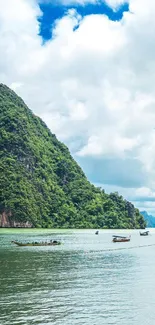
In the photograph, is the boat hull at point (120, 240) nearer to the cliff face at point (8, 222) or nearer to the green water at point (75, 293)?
the green water at point (75, 293)

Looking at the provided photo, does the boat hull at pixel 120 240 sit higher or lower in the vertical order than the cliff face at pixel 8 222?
lower

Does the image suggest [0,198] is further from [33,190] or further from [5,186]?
[33,190]

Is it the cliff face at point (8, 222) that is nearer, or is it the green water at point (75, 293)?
the green water at point (75, 293)

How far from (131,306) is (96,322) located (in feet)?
15.3

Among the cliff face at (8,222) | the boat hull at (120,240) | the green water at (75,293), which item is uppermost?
the cliff face at (8,222)

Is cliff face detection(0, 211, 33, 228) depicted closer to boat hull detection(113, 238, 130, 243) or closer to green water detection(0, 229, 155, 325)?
boat hull detection(113, 238, 130, 243)

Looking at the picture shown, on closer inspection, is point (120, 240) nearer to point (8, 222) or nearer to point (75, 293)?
point (75, 293)

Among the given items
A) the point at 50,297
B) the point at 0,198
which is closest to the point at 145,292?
the point at 50,297

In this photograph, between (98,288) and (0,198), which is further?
(0,198)

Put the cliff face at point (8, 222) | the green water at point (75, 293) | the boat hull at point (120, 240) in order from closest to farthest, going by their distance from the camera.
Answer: the green water at point (75, 293)
the boat hull at point (120, 240)
the cliff face at point (8, 222)

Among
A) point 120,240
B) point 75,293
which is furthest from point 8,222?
point 75,293

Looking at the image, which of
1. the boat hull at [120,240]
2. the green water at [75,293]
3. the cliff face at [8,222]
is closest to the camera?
the green water at [75,293]

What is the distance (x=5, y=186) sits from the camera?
168000 mm

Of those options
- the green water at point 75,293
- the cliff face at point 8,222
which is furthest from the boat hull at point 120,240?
the cliff face at point 8,222
